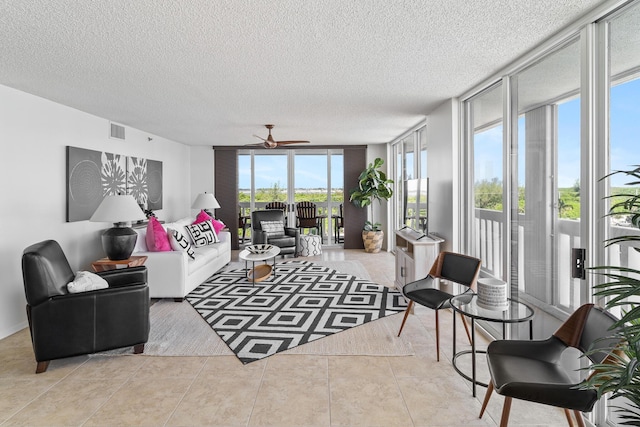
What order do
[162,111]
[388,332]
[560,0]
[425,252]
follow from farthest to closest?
[162,111], [425,252], [388,332], [560,0]

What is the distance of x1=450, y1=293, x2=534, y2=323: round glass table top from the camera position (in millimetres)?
2119

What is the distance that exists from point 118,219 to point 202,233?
2039 mm

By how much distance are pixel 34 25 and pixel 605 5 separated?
11.2ft

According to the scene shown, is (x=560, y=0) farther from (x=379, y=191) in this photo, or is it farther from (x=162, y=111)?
(x=379, y=191)

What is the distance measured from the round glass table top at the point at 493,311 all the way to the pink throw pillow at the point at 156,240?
11.7ft

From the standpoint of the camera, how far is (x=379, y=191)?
7.24m

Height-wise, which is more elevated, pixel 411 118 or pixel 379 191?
pixel 411 118

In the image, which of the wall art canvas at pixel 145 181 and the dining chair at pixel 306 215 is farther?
the dining chair at pixel 306 215

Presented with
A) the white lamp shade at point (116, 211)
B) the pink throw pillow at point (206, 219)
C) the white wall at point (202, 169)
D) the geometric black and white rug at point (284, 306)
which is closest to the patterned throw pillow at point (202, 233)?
the pink throw pillow at point (206, 219)

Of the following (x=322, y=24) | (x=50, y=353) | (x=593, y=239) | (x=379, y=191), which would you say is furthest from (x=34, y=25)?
(x=379, y=191)

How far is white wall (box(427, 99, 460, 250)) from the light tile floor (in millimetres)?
1595

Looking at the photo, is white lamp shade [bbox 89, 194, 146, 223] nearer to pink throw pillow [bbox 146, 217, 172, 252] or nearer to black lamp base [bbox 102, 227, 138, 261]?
black lamp base [bbox 102, 227, 138, 261]

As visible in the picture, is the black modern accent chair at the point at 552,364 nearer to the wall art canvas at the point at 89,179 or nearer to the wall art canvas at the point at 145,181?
the wall art canvas at the point at 89,179

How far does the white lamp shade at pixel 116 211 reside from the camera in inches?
145
